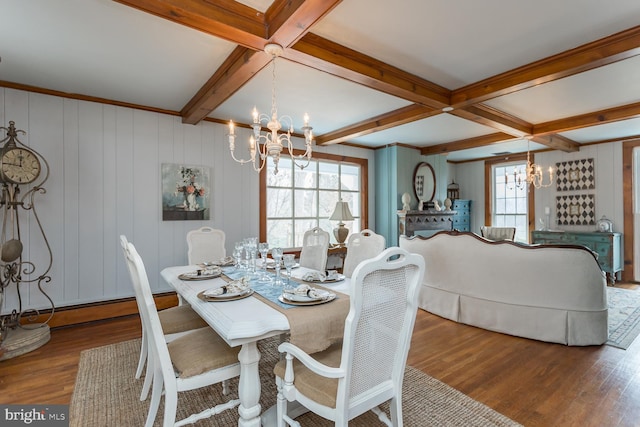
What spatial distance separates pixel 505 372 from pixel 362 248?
1428mm

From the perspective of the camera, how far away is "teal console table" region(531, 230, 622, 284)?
4883 mm

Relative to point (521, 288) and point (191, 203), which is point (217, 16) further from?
point (521, 288)

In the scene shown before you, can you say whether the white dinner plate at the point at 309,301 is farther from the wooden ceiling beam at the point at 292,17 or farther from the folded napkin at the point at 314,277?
the wooden ceiling beam at the point at 292,17

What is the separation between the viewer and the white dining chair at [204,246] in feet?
10.6

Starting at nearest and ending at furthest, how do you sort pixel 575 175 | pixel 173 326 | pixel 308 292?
1. pixel 308 292
2. pixel 173 326
3. pixel 575 175

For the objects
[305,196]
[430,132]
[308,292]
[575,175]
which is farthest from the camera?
[575,175]

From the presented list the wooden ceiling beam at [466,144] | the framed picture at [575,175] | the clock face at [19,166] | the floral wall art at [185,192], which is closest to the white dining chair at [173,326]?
the clock face at [19,166]

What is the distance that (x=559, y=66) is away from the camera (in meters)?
2.49

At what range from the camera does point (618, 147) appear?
5219 millimetres

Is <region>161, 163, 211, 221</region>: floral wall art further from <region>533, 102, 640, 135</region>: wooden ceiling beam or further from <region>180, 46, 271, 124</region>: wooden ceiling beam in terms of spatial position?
<region>533, 102, 640, 135</region>: wooden ceiling beam

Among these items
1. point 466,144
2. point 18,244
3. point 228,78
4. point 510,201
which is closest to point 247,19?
point 228,78

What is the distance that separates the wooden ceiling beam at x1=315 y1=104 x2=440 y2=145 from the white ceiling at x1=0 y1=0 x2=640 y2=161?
0.43ft

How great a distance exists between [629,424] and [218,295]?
2494 millimetres

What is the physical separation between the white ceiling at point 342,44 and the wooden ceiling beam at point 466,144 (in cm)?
108
